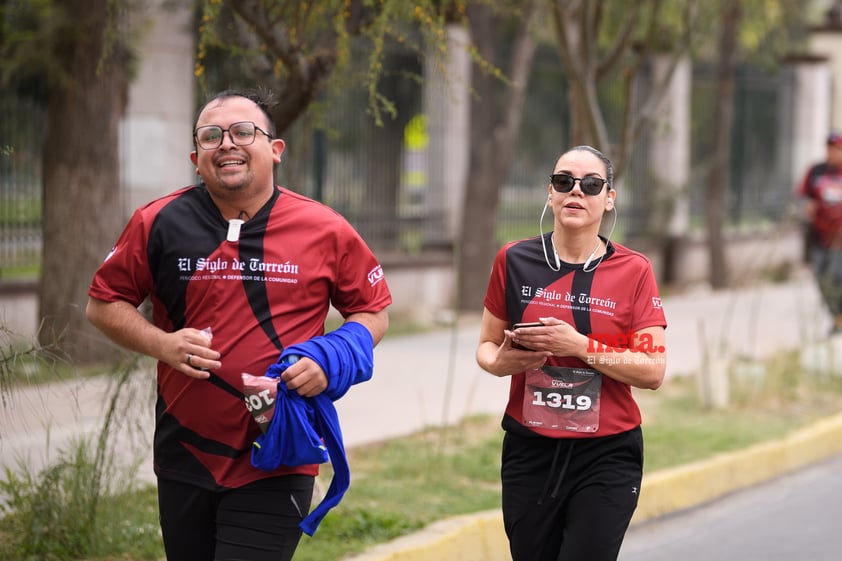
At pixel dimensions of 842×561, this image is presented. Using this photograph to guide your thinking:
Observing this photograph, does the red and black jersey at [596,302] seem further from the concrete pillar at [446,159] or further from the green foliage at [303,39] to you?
the concrete pillar at [446,159]

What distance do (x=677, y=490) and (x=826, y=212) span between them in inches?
210

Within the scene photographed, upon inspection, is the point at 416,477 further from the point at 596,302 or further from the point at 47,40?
the point at 47,40

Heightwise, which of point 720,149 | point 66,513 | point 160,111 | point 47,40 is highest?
point 47,40

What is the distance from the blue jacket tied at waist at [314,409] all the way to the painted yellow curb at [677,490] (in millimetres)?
1874

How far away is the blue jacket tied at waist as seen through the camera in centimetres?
352

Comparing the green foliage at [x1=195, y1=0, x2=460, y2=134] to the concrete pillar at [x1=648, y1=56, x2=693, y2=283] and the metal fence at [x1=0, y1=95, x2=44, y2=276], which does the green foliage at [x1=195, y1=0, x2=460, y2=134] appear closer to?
the metal fence at [x1=0, y1=95, x2=44, y2=276]

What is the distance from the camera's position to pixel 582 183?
4.13 metres

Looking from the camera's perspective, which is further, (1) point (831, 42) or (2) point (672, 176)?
(1) point (831, 42)

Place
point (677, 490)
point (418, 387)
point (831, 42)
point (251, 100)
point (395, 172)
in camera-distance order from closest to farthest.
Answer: point (251, 100) → point (677, 490) → point (418, 387) → point (395, 172) → point (831, 42)

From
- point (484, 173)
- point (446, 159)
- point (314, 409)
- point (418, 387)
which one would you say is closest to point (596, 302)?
point (314, 409)

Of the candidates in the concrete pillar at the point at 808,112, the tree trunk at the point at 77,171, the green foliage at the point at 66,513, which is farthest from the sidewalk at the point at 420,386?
the concrete pillar at the point at 808,112

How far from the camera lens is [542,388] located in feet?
13.4

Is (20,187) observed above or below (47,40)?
below

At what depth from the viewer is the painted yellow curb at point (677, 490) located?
5.77 m
